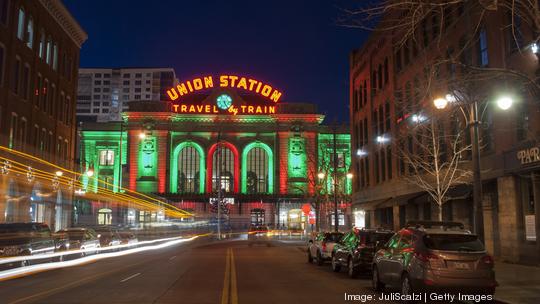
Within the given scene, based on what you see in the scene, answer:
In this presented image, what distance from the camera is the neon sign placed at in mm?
84500

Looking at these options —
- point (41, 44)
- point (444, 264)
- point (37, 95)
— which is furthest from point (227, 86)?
point (444, 264)

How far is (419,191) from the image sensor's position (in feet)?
103

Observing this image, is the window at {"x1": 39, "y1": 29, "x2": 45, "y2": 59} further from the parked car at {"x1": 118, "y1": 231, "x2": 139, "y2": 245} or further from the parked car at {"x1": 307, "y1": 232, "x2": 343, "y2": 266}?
the parked car at {"x1": 307, "y1": 232, "x2": 343, "y2": 266}

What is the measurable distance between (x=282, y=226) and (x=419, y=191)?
164ft

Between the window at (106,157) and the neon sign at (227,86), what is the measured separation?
1328 centimetres

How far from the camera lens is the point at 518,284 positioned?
14688 millimetres

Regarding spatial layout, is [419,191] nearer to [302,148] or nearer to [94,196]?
[94,196]

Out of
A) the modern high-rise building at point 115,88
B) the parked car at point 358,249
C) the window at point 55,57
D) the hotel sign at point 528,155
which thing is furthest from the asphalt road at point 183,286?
the modern high-rise building at point 115,88

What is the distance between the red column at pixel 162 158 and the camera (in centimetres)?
8179

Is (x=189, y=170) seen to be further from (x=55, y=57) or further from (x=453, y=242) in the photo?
(x=453, y=242)

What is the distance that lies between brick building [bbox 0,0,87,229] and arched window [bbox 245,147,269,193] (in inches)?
1400

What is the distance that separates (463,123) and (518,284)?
488 inches

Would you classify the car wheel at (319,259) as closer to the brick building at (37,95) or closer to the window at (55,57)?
the brick building at (37,95)

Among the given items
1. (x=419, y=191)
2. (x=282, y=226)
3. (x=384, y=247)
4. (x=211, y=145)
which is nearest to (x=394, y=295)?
(x=384, y=247)
